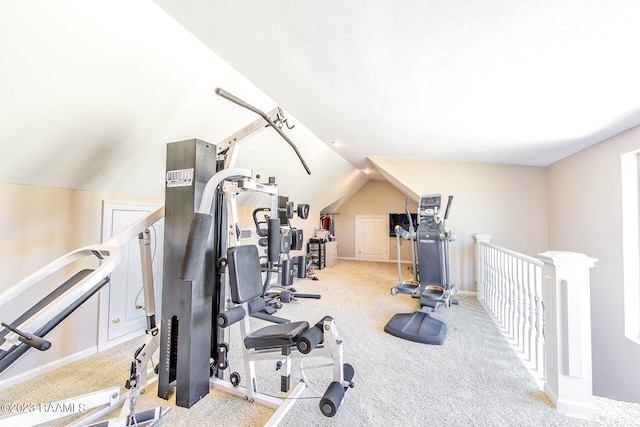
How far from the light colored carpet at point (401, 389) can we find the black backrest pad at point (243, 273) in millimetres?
712

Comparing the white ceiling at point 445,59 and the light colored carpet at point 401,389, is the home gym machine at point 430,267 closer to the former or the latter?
the light colored carpet at point 401,389

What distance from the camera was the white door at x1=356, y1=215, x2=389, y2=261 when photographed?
25.9 feet

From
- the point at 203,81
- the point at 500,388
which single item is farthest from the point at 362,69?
the point at 500,388

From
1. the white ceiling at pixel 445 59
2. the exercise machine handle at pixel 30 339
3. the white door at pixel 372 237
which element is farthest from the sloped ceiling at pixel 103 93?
the white door at pixel 372 237

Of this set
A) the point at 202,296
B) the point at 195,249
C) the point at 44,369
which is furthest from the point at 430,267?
the point at 44,369

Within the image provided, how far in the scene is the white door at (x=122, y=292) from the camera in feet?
7.78

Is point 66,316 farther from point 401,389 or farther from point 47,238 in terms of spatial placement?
point 401,389

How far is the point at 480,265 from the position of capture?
397 centimetres

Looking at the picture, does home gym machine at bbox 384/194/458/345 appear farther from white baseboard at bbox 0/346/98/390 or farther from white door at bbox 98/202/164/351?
white baseboard at bbox 0/346/98/390

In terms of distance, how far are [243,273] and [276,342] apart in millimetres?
431

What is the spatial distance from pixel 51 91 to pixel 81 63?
26 cm

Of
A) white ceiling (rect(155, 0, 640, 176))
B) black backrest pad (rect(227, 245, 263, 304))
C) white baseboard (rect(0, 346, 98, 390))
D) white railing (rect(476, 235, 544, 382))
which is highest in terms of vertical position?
white ceiling (rect(155, 0, 640, 176))

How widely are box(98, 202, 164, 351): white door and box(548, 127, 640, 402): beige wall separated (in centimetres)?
463

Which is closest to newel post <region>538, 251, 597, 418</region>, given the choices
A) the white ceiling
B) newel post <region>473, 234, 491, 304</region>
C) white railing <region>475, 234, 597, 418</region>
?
white railing <region>475, 234, 597, 418</region>
